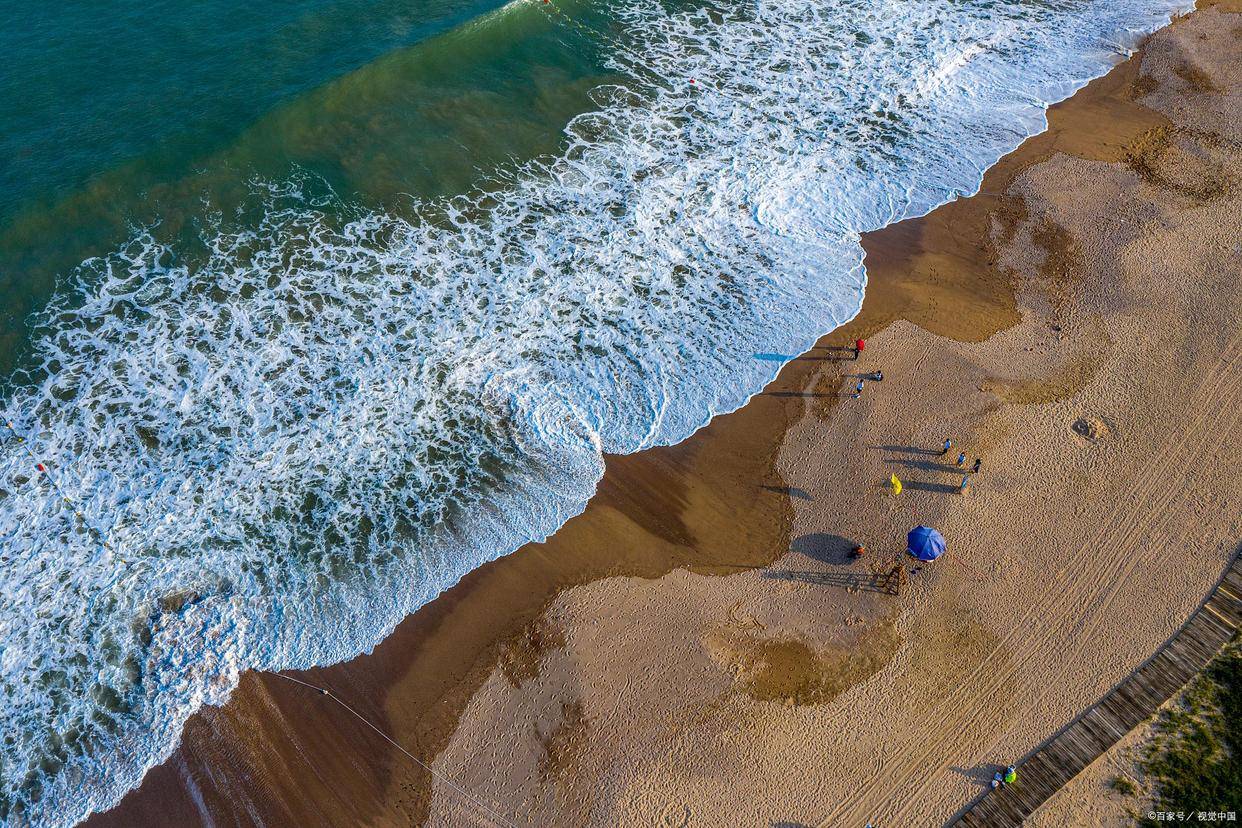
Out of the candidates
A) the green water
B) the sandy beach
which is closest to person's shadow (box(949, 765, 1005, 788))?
the sandy beach

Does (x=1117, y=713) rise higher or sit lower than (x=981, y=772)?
higher

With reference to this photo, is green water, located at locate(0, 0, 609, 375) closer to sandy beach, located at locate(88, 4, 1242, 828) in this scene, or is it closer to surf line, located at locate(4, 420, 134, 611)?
surf line, located at locate(4, 420, 134, 611)

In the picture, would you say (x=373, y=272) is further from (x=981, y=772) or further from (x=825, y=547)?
(x=981, y=772)

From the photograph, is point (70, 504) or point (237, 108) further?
point (237, 108)

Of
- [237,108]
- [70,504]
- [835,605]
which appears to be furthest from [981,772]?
[237,108]

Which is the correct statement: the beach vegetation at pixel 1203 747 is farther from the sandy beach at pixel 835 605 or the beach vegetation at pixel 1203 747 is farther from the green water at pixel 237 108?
the green water at pixel 237 108

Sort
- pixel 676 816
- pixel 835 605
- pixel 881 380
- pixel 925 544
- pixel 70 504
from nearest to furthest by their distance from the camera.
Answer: pixel 676 816
pixel 925 544
pixel 835 605
pixel 70 504
pixel 881 380

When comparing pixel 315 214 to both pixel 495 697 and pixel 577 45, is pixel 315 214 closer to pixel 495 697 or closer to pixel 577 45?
pixel 577 45
